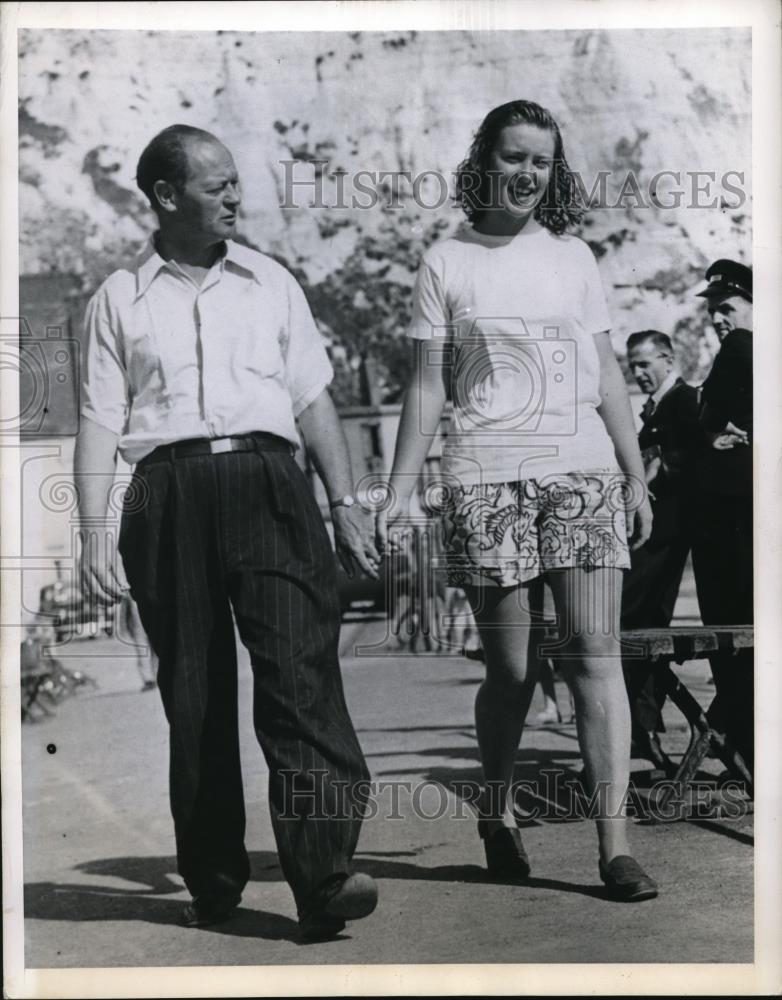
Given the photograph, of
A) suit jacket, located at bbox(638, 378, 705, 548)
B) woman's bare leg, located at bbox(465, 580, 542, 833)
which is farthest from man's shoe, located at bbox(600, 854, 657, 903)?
suit jacket, located at bbox(638, 378, 705, 548)

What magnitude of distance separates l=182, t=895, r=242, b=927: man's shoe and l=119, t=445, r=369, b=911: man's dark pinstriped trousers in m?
0.02

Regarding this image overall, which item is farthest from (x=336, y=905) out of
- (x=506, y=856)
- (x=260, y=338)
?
(x=260, y=338)

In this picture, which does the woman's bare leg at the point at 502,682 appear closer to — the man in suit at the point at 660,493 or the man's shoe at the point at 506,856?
the man's shoe at the point at 506,856

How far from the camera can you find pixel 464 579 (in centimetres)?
472

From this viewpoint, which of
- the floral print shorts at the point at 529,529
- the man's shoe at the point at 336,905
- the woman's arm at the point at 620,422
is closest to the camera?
the man's shoe at the point at 336,905

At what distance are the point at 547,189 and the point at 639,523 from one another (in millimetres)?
1174

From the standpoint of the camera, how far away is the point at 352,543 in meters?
4.72

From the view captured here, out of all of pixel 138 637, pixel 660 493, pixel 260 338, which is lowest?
pixel 138 637

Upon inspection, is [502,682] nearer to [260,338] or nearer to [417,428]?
[417,428]

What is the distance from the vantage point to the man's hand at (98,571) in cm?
474

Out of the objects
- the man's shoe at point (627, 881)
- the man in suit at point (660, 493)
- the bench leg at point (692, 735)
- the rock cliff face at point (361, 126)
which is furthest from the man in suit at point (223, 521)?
the bench leg at point (692, 735)

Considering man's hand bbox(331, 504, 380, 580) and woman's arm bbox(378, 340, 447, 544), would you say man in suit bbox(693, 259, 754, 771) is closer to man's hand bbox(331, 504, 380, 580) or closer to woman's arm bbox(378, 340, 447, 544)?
woman's arm bbox(378, 340, 447, 544)

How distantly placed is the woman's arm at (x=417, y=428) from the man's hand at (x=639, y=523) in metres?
0.73

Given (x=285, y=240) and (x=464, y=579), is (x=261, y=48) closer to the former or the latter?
(x=285, y=240)
